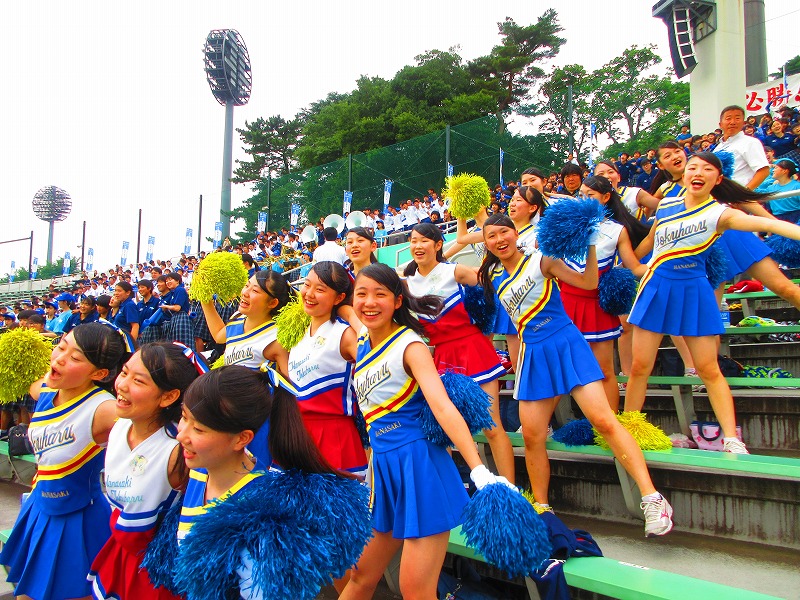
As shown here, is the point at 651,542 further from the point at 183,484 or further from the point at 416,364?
the point at 183,484

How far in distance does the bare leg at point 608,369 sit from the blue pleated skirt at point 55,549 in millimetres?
2976

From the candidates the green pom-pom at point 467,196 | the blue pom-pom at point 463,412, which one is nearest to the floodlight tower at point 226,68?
the green pom-pom at point 467,196

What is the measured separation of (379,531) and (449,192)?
3189 mm

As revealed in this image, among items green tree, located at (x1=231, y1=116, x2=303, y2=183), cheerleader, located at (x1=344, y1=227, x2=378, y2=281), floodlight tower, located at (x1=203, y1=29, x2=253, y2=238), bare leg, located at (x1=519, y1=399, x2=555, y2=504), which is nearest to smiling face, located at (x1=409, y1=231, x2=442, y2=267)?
cheerleader, located at (x1=344, y1=227, x2=378, y2=281)

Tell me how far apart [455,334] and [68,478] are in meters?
Answer: 2.16

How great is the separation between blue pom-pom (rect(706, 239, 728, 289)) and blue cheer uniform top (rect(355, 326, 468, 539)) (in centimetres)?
250

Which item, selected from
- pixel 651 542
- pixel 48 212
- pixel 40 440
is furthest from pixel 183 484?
pixel 48 212

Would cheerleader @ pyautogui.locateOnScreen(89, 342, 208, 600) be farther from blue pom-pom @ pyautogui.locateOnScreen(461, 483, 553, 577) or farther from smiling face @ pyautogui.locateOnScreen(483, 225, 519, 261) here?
smiling face @ pyautogui.locateOnScreen(483, 225, 519, 261)

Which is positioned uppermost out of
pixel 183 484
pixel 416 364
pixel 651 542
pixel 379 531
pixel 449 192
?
pixel 449 192

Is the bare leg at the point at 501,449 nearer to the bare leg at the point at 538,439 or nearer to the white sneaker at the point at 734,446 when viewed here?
the bare leg at the point at 538,439

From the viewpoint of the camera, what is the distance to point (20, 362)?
131 inches

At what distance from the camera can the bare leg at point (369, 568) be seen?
A: 2227mm

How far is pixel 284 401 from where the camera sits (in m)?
2.01

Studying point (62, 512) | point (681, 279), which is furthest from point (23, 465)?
point (681, 279)
